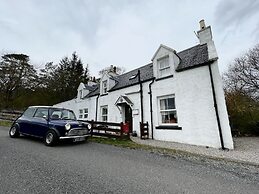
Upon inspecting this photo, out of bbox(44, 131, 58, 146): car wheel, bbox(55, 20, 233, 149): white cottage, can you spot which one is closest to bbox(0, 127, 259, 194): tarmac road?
bbox(44, 131, 58, 146): car wheel

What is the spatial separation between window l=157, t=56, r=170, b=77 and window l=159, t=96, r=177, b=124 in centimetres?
185

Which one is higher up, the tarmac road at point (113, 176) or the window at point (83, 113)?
the window at point (83, 113)

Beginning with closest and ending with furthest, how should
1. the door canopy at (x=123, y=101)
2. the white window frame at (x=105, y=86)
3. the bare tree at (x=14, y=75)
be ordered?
the door canopy at (x=123, y=101), the white window frame at (x=105, y=86), the bare tree at (x=14, y=75)

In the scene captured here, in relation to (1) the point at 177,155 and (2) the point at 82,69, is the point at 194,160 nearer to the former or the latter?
(1) the point at 177,155

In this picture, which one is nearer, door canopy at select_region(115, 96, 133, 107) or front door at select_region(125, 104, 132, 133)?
door canopy at select_region(115, 96, 133, 107)

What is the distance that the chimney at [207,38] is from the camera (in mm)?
9214

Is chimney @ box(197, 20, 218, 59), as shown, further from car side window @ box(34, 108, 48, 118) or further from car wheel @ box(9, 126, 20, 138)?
car wheel @ box(9, 126, 20, 138)

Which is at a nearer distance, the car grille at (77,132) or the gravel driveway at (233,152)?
the gravel driveway at (233,152)

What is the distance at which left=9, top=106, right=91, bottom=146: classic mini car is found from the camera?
7426 mm

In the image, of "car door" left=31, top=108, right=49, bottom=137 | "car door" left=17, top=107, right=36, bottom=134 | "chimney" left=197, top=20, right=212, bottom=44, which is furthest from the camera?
"chimney" left=197, top=20, right=212, bottom=44

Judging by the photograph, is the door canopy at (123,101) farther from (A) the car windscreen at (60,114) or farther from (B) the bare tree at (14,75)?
(B) the bare tree at (14,75)

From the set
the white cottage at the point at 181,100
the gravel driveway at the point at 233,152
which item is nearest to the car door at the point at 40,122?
the gravel driveway at the point at 233,152

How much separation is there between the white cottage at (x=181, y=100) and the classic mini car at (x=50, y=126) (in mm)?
5178

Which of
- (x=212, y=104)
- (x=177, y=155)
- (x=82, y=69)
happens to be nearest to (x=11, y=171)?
(x=177, y=155)
